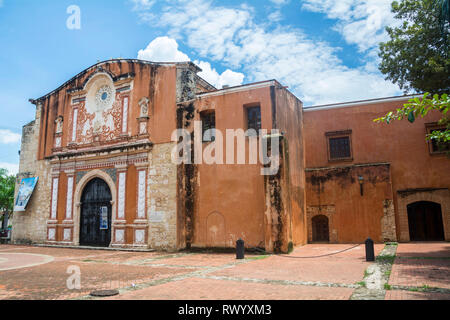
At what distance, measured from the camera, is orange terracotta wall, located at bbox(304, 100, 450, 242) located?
659 inches

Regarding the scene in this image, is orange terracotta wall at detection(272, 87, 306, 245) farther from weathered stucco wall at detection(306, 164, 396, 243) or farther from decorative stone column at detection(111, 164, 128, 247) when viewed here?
decorative stone column at detection(111, 164, 128, 247)

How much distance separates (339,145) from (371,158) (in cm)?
173

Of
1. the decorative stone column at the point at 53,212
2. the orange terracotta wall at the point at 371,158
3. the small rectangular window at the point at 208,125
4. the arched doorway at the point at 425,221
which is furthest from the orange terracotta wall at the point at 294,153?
the decorative stone column at the point at 53,212

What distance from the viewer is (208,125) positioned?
16156mm

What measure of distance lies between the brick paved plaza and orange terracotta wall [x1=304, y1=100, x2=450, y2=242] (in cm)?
483

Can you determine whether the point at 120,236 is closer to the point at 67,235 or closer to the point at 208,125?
the point at 67,235

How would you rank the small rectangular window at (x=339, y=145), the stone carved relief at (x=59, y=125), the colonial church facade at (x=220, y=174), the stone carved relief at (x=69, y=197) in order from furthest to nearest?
the stone carved relief at (x=59, y=125) < the stone carved relief at (x=69, y=197) < the small rectangular window at (x=339, y=145) < the colonial church facade at (x=220, y=174)

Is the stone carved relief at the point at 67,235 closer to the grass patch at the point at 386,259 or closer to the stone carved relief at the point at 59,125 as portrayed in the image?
the stone carved relief at the point at 59,125

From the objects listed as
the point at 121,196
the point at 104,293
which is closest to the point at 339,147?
the point at 121,196

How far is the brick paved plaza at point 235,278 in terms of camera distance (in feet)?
21.3

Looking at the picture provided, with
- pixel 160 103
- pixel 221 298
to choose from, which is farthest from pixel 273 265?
pixel 160 103

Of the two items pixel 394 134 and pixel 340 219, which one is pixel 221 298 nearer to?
pixel 340 219

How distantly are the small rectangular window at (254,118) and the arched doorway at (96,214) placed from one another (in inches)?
322
